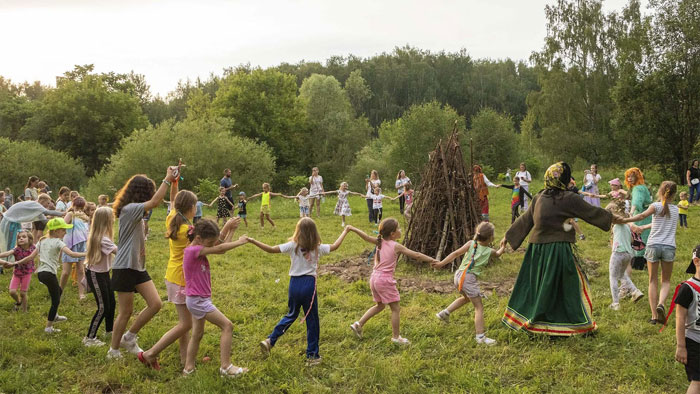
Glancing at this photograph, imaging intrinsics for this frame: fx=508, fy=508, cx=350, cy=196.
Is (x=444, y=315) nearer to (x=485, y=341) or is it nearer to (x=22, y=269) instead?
(x=485, y=341)

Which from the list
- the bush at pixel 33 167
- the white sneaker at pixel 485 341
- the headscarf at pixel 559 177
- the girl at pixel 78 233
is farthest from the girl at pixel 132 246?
the bush at pixel 33 167

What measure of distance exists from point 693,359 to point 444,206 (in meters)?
6.37

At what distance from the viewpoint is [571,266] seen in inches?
231

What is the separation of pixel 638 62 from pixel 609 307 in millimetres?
23541

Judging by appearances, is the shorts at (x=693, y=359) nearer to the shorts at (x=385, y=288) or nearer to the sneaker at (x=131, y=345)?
the shorts at (x=385, y=288)

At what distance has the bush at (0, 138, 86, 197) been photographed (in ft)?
113

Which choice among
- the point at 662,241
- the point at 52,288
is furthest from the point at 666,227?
the point at 52,288

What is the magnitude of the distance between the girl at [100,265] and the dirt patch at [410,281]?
4.19 meters

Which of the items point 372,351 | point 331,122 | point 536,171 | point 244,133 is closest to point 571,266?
point 372,351

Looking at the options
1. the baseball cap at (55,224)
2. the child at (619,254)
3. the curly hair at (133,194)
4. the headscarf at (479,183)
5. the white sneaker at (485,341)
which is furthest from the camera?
the headscarf at (479,183)

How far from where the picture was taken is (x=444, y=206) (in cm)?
1025

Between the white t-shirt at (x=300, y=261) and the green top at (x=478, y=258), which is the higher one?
the white t-shirt at (x=300, y=261)

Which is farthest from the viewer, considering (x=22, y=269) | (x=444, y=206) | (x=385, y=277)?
(x=444, y=206)

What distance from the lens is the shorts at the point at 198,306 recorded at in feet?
16.4
